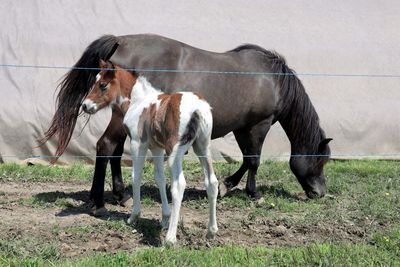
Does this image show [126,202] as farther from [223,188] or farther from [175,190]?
[175,190]

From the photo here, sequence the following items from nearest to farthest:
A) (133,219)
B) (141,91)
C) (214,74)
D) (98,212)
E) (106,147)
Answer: (133,219) < (141,91) < (98,212) < (106,147) < (214,74)

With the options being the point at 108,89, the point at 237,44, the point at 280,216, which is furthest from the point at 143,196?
the point at 237,44

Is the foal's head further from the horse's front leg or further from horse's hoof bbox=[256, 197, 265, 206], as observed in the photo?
horse's hoof bbox=[256, 197, 265, 206]

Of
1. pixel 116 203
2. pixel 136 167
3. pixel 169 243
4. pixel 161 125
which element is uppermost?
pixel 161 125

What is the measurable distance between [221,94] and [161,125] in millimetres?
1750

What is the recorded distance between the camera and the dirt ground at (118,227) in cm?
579

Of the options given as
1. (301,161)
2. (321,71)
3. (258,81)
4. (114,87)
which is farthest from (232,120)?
(321,71)

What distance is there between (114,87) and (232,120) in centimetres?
177

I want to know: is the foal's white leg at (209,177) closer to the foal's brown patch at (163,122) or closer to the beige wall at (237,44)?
the foal's brown patch at (163,122)

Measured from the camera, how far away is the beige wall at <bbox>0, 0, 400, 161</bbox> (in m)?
10.5

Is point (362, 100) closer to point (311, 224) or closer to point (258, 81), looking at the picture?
point (258, 81)

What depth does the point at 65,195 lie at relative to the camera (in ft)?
25.2

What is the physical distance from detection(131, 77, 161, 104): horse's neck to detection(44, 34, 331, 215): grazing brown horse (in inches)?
19.5

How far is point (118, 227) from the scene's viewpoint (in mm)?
6125
